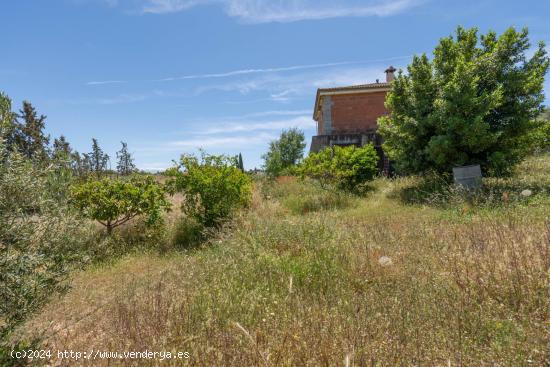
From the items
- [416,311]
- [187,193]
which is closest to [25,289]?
[416,311]

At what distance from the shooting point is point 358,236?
17.7 ft

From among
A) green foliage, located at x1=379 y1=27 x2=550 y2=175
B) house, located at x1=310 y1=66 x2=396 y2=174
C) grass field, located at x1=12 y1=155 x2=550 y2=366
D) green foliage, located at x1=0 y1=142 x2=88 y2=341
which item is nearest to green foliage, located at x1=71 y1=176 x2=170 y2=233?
grass field, located at x1=12 y1=155 x2=550 y2=366

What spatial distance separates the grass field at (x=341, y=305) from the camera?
226cm

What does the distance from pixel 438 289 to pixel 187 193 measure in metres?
7.73

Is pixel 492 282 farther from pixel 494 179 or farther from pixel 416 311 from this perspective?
pixel 494 179

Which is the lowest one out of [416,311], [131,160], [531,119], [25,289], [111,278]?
[111,278]

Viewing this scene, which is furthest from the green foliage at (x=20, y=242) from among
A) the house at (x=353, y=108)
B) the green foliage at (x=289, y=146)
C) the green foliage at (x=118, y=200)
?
the green foliage at (x=289, y=146)

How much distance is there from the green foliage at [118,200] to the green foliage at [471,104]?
872 cm

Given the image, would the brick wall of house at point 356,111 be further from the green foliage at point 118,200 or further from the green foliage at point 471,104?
the green foliage at point 118,200

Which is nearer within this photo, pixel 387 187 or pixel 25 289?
pixel 25 289

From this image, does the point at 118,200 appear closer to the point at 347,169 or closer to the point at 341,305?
the point at 341,305

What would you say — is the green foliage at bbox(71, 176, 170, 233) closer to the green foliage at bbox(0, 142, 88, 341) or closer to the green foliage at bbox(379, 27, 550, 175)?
the green foliage at bbox(0, 142, 88, 341)

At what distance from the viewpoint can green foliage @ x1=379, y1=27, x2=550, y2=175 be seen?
9.43m

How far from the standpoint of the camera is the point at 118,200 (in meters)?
8.87
